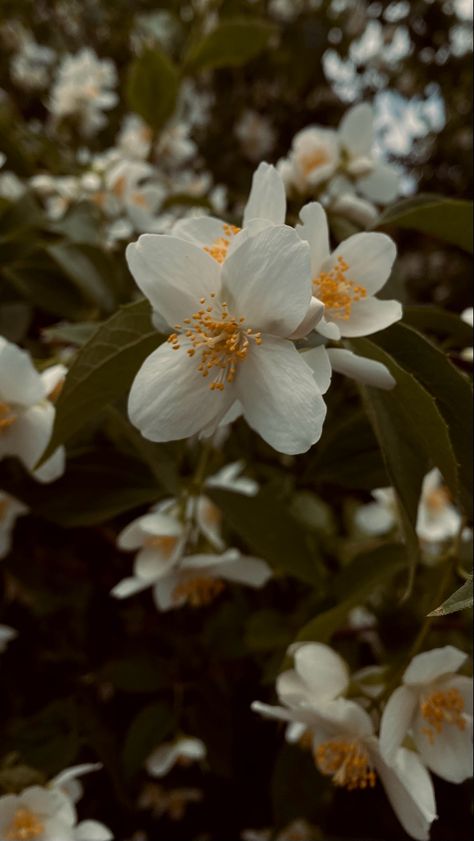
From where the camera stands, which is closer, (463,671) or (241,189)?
(463,671)

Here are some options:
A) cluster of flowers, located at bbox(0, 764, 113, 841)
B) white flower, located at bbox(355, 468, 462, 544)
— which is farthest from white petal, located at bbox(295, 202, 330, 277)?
white flower, located at bbox(355, 468, 462, 544)

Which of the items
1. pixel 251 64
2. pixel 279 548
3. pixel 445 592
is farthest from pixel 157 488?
pixel 251 64

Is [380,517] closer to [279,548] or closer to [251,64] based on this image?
[279,548]

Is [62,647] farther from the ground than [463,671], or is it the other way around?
[463,671]

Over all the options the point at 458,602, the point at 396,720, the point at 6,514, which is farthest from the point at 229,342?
the point at 6,514

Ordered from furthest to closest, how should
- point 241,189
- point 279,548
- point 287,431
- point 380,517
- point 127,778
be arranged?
1. point 241,189
2. point 380,517
3. point 127,778
4. point 279,548
5. point 287,431

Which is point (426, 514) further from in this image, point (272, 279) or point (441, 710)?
point (272, 279)

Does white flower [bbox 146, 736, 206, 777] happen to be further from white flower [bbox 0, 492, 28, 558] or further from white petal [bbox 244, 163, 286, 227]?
white petal [bbox 244, 163, 286, 227]

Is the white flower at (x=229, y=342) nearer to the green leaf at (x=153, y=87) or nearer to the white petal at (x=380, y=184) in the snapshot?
the white petal at (x=380, y=184)

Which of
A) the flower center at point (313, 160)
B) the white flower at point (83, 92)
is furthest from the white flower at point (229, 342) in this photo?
the white flower at point (83, 92)
